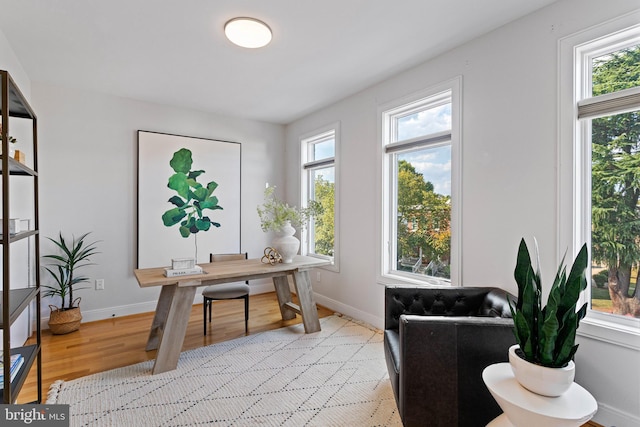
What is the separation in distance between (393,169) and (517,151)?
1.27 m

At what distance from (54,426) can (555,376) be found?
2368 millimetres

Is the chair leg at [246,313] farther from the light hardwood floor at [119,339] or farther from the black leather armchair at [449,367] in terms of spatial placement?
the black leather armchair at [449,367]

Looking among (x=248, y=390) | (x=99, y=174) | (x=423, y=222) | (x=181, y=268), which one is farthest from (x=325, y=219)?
(x=99, y=174)

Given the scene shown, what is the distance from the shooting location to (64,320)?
3.22 m

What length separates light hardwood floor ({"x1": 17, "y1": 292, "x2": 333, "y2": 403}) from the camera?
2.50 meters

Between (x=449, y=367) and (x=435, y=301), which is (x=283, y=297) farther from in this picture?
(x=449, y=367)

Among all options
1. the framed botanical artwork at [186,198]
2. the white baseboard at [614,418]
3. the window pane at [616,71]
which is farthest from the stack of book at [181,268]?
the window pane at [616,71]

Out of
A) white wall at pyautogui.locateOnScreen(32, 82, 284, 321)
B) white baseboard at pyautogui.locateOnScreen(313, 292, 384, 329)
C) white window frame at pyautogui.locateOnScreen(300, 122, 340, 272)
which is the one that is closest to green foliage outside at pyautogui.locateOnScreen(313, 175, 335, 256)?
white window frame at pyautogui.locateOnScreen(300, 122, 340, 272)

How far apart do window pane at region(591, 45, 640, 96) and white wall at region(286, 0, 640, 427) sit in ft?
0.65

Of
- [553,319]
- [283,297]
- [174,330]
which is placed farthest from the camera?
[283,297]

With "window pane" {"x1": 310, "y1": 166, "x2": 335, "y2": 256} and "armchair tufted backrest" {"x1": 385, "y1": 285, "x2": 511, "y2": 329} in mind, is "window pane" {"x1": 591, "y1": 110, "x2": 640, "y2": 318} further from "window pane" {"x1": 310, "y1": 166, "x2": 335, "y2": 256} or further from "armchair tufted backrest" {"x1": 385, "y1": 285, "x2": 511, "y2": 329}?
"window pane" {"x1": 310, "y1": 166, "x2": 335, "y2": 256}

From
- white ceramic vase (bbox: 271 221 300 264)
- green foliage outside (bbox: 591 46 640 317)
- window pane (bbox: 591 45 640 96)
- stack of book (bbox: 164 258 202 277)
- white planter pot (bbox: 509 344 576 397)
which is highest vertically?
window pane (bbox: 591 45 640 96)

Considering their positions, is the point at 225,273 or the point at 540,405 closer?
the point at 540,405

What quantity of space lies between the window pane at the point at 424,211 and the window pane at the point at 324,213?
108 centimetres
